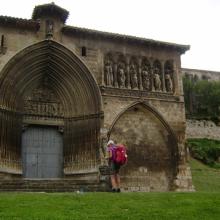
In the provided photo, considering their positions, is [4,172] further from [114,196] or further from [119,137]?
[114,196]

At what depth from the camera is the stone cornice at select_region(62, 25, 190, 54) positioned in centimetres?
1808

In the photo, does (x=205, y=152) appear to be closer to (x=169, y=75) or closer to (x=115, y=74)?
(x=169, y=75)

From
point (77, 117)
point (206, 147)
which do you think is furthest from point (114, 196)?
point (206, 147)

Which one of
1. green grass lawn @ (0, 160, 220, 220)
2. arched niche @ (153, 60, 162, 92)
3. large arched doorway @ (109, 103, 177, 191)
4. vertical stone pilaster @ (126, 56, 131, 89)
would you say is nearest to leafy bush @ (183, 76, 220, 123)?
arched niche @ (153, 60, 162, 92)

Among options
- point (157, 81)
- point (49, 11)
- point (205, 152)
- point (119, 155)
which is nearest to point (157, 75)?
point (157, 81)

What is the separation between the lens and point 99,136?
17188 mm

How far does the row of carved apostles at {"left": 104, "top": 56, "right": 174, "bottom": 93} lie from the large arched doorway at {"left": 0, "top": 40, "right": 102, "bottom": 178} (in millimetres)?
1228

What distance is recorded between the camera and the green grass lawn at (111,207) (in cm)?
785

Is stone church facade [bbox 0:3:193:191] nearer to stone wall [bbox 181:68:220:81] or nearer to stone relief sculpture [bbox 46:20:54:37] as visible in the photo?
stone relief sculpture [bbox 46:20:54:37]

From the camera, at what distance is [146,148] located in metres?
18.4

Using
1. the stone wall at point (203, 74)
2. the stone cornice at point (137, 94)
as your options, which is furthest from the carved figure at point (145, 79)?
the stone wall at point (203, 74)

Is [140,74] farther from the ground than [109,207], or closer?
farther from the ground

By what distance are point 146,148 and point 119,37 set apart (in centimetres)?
522

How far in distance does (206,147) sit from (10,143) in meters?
17.8
